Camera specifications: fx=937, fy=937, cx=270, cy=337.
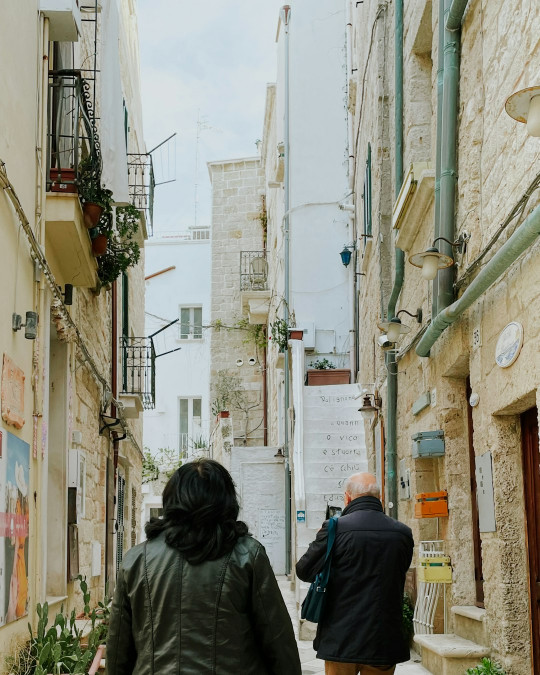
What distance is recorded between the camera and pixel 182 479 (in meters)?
2.89

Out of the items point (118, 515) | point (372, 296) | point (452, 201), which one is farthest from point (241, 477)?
point (452, 201)

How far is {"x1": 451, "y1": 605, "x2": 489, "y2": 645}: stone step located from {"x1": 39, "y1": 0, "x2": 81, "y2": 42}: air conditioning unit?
4989 mm

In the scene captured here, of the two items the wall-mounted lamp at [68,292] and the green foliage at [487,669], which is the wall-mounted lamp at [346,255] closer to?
the wall-mounted lamp at [68,292]

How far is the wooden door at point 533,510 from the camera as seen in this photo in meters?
5.28

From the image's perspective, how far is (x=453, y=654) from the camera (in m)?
5.80

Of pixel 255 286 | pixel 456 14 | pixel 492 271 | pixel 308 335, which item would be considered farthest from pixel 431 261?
pixel 255 286

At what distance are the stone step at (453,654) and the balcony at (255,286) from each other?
17767mm

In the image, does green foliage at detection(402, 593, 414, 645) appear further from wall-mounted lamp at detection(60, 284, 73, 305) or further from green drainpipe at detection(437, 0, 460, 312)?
wall-mounted lamp at detection(60, 284, 73, 305)

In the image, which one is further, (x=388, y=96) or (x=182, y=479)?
(x=388, y=96)

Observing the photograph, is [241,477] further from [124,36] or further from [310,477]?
[124,36]

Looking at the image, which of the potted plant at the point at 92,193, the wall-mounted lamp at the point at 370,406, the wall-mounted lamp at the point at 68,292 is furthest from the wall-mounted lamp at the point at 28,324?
the wall-mounted lamp at the point at 370,406

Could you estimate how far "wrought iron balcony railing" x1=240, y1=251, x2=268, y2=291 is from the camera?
24.8 metres

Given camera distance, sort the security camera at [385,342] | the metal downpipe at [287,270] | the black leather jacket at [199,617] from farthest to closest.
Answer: the metal downpipe at [287,270], the security camera at [385,342], the black leather jacket at [199,617]

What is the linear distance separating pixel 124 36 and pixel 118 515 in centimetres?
688
